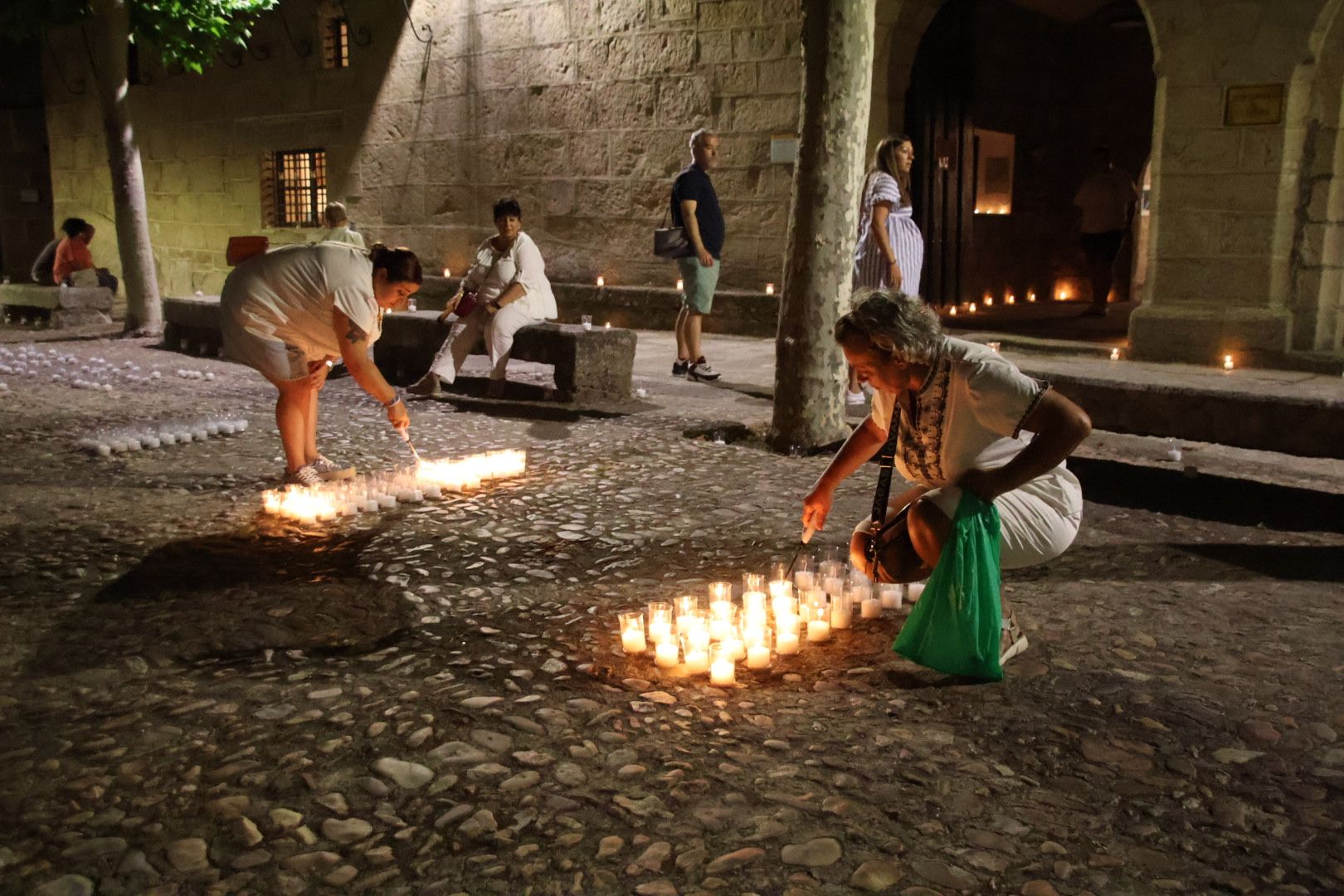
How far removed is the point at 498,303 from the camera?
926 cm

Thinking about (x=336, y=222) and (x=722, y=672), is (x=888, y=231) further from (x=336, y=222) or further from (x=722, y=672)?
(x=336, y=222)

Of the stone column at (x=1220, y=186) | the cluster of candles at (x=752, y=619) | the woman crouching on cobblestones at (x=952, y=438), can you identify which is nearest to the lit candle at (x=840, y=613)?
the cluster of candles at (x=752, y=619)

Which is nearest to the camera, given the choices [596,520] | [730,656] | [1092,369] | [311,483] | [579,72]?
[730,656]

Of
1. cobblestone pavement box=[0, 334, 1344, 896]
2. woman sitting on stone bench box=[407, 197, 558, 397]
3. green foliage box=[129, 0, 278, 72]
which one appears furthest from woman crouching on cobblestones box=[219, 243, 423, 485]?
green foliage box=[129, 0, 278, 72]

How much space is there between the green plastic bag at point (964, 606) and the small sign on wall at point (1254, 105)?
8.19m

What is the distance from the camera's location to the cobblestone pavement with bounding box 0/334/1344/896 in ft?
8.93

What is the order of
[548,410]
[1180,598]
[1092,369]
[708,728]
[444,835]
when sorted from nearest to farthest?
[444,835] → [708,728] → [1180,598] → [548,410] → [1092,369]

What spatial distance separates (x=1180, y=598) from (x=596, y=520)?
273cm

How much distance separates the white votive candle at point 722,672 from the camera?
3717 millimetres

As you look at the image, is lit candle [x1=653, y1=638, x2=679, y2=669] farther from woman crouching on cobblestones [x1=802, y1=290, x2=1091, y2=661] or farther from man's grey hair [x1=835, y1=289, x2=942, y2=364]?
man's grey hair [x1=835, y1=289, x2=942, y2=364]

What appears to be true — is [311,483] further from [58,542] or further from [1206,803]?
[1206,803]

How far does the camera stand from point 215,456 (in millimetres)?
7340

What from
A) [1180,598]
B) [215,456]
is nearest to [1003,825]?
[1180,598]

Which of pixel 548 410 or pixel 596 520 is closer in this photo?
pixel 596 520
